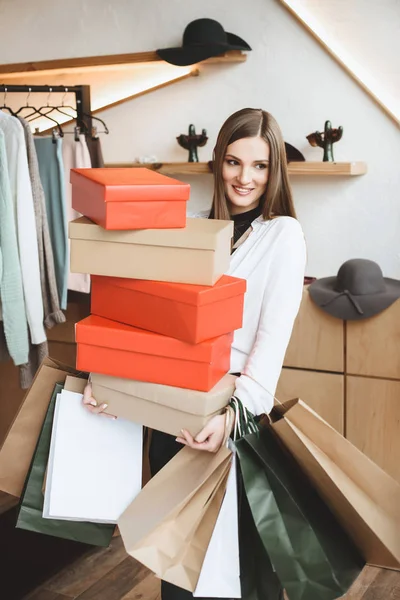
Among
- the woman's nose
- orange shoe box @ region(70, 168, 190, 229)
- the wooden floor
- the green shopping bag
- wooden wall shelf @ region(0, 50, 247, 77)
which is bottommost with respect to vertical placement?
the wooden floor

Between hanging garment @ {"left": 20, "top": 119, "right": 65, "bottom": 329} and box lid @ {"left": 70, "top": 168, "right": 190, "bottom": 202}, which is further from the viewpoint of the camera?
hanging garment @ {"left": 20, "top": 119, "right": 65, "bottom": 329}

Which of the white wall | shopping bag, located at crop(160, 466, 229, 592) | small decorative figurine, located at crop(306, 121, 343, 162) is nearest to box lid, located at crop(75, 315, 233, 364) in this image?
shopping bag, located at crop(160, 466, 229, 592)

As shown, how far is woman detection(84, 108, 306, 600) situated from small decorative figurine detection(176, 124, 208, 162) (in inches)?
59.4

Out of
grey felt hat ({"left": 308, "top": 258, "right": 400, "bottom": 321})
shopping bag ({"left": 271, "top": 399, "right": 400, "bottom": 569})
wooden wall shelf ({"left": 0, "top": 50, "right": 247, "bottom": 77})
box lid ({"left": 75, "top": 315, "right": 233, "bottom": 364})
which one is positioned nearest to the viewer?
shopping bag ({"left": 271, "top": 399, "right": 400, "bottom": 569})

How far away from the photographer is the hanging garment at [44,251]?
7.80 ft

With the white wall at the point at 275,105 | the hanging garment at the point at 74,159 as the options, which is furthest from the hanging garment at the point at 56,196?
the white wall at the point at 275,105

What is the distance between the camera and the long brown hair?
1468 millimetres

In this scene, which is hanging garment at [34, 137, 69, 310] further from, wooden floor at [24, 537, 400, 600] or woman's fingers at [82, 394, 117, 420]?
woman's fingers at [82, 394, 117, 420]

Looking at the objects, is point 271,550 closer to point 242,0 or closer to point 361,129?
point 361,129

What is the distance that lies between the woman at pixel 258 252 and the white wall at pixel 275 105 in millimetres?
1464

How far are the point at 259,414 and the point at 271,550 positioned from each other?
275 millimetres

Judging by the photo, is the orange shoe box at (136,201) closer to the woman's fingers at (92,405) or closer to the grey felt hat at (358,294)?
the woman's fingers at (92,405)

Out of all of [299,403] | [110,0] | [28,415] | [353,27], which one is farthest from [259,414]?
[110,0]

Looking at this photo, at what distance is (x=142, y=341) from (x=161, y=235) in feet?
0.66
